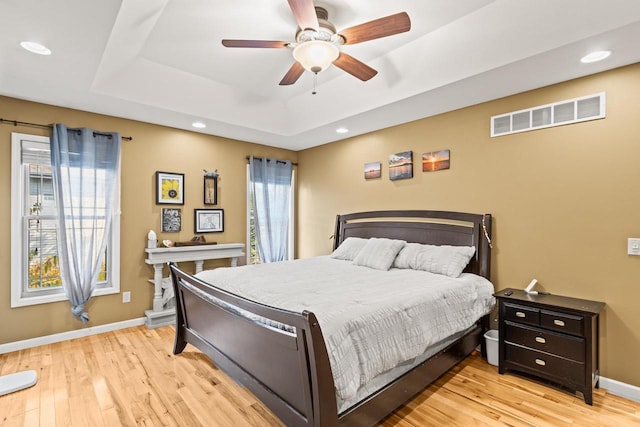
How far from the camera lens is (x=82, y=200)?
3547mm

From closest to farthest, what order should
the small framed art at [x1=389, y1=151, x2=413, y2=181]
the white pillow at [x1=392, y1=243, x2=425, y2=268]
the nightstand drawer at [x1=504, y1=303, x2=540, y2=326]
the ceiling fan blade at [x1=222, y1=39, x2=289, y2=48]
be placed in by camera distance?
the ceiling fan blade at [x1=222, y1=39, x2=289, y2=48]
the nightstand drawer at [x1=504, y1=303, x2=540, y2=326]
the white pillow at [x1=392, y1=243, x2=425, y2=268]
the small framed art at [x1=389, y1=151, x2=413, y2=181]

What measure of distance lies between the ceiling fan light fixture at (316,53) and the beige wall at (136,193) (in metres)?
2.66

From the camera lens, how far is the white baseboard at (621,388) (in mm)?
2410

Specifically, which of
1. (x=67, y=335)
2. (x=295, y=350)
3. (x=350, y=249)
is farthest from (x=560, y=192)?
(x=67, y=335)

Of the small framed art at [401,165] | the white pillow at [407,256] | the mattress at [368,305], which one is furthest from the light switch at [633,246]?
the small framed art at [401,165]

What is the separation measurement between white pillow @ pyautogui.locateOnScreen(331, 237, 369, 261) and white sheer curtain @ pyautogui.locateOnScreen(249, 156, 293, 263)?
1.35 meters

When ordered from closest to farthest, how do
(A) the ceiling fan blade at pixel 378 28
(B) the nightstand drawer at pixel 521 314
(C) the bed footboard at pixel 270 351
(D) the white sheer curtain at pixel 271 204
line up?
(C) the bed footboard at pixel 270 351 < (A) the ceiling fan blade at pixel 378 28 < (B) the nightstand drawer at pixel 521 314 < (D) the white sheer curtain at pixel 271 204

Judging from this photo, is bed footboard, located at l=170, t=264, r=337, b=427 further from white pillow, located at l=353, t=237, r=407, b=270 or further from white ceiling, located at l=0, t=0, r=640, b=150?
white ceiling, located at l=0, t=0, r=640, b=150

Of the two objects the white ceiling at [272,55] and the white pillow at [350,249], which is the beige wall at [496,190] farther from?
the white pillow at [350,249]

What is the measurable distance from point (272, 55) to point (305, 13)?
4.24 feet

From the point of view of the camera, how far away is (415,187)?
3926 millimetres

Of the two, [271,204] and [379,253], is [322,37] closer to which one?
[379,253]

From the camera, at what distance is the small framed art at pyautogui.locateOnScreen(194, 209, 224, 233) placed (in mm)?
4434

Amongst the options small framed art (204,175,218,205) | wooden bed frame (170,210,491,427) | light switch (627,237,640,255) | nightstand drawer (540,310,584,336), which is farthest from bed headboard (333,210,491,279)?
small framed art (204,175,218,205)
